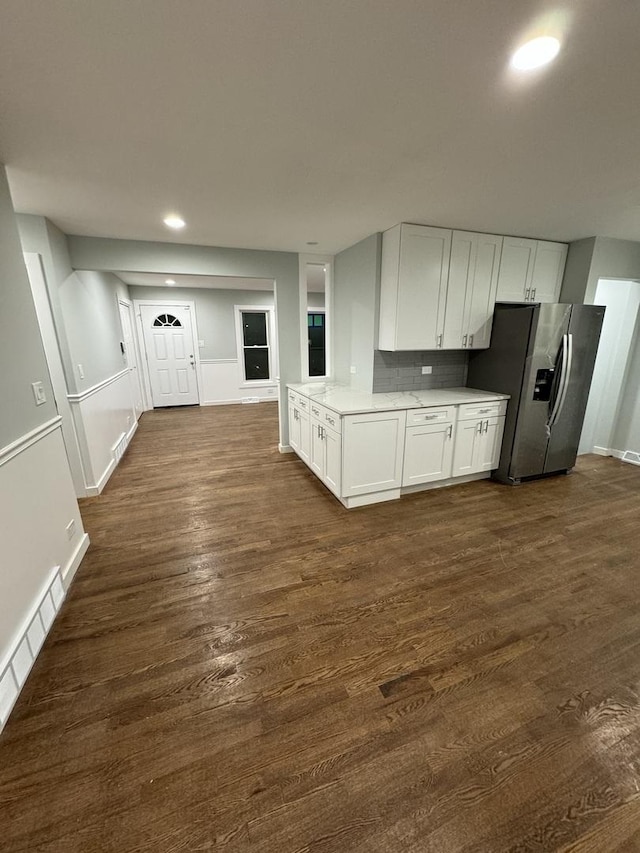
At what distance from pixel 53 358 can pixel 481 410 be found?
406 centimetres

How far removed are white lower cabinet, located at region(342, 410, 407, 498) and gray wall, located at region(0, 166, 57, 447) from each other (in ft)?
6.92

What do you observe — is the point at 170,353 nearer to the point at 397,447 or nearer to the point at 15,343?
the point at 15,343

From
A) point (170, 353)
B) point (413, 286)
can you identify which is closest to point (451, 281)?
point (413, 286)

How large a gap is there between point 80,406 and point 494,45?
12.0 feet

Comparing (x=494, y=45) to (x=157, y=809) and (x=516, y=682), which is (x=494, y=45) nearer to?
(x=516, y=682)

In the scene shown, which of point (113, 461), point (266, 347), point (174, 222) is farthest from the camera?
point (266, 347)

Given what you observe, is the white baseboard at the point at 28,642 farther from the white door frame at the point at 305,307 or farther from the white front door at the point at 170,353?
the white front door at the point at 170,353

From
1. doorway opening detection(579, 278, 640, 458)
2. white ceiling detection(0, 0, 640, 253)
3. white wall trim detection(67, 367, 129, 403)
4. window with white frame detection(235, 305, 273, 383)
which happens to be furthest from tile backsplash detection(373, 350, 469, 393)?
window with white frame detection(235, 305, 273, 383)

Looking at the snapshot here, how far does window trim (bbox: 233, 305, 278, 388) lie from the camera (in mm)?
7270

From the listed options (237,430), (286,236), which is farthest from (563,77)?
(237,430)

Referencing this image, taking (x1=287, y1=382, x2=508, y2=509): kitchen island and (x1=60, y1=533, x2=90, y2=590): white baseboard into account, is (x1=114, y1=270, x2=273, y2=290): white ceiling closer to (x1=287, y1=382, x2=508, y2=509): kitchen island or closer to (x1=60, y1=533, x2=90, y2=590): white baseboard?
(x1=287, y1=382, x2=508, y2=509): kitchen island

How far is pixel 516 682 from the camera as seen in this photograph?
152 centimetres

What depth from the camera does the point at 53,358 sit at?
2939 mm

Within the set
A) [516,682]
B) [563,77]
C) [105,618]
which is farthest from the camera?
[105,618]
